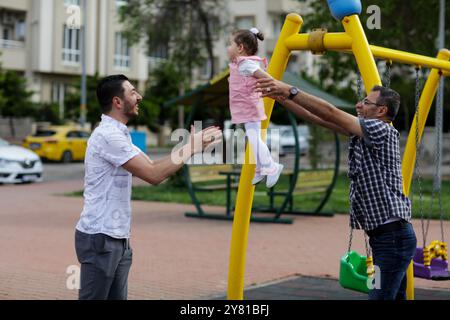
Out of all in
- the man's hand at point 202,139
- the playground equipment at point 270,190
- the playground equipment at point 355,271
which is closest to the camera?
the man's hand at point 202,139

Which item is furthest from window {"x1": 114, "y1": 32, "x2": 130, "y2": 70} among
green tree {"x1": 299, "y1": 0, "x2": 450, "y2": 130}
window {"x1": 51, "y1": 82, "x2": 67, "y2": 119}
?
green tree {"x1": 299, "y1": 0, "x2": 450, "y2": 130}

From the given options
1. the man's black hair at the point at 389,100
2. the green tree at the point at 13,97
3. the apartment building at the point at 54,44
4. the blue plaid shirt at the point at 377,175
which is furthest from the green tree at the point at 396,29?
the apartment building at the point at 54,44

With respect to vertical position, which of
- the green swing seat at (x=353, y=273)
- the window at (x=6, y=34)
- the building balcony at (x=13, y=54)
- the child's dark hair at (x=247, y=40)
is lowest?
the green swing seat at (x=353, y=273)

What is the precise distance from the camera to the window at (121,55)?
2069 inches

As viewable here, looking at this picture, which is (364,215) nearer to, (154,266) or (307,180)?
(154,266)

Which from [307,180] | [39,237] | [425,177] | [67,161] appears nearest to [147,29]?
[67,161]

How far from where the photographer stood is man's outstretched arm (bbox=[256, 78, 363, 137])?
4562 mm

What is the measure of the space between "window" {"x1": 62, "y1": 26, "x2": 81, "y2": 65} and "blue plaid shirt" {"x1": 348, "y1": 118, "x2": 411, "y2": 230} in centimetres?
4619

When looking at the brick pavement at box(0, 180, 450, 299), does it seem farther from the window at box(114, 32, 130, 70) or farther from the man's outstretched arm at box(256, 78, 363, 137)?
the window at box(114, 32, 130, 70)

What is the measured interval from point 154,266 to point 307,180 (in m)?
7.38

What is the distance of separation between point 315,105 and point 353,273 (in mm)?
1768

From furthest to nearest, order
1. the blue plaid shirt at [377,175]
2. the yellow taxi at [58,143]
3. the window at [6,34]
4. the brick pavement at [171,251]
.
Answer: the window at [6,34], the yellow taxi at [58,143], the brick pavement at [171,251], the blue plaid shirt at [377,175]

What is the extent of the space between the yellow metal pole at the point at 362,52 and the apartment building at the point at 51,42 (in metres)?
41.9

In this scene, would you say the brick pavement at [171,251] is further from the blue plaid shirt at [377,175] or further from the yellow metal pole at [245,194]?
the blue plaid shirt at [377,175]
